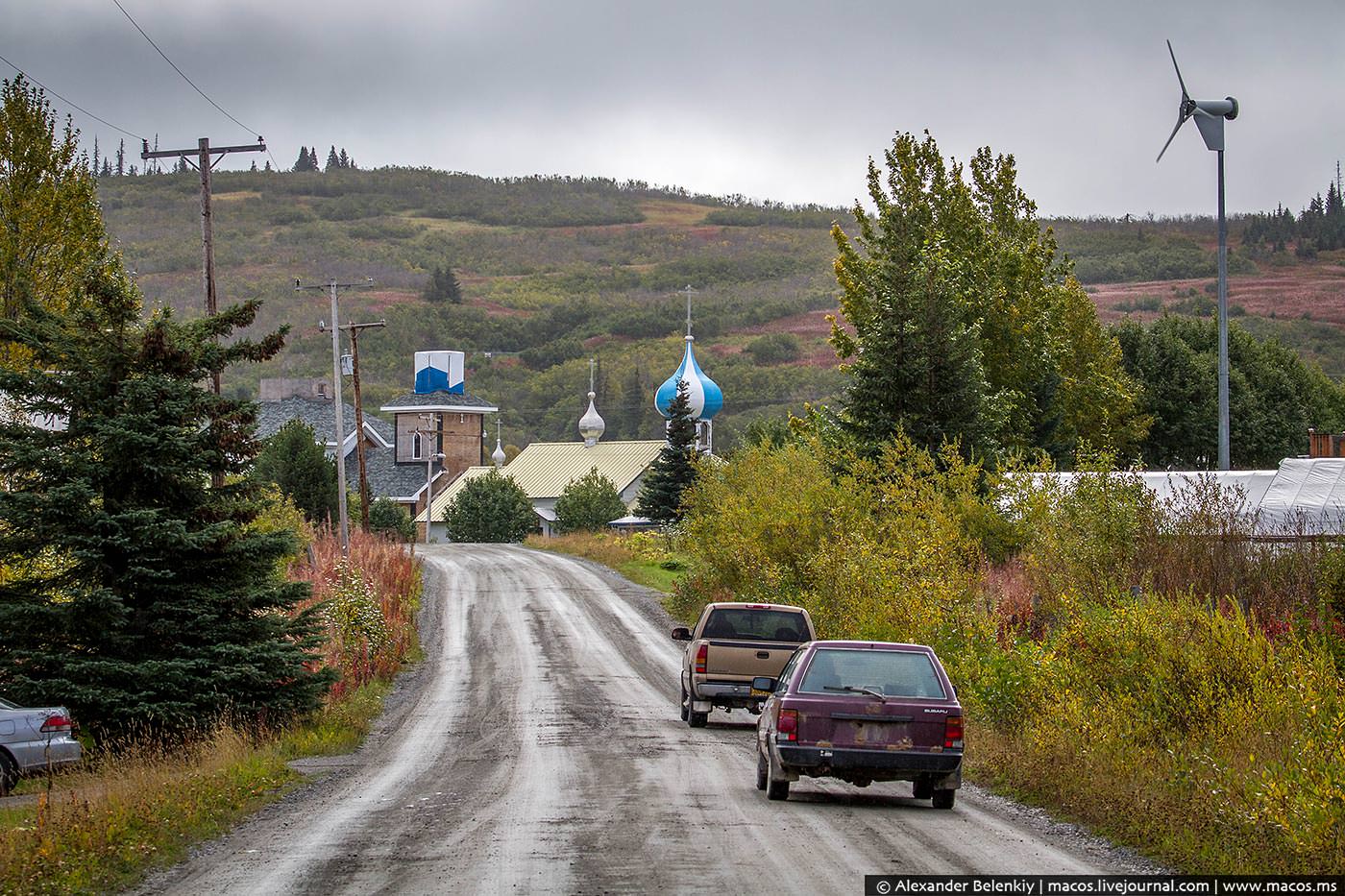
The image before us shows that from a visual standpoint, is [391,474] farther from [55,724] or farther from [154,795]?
[154,795]

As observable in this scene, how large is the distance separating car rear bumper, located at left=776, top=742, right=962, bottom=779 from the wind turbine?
79.9ft

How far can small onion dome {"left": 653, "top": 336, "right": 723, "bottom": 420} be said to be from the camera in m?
83.1

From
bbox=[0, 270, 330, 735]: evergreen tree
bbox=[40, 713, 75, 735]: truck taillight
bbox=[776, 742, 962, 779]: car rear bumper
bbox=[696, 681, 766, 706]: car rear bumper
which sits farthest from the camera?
bbox=[696, 681, 766, 706]: car rear bumper

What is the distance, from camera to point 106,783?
51.3ft

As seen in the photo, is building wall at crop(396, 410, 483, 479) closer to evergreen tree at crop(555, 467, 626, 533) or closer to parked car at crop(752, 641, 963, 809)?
evergreen tree at crop(555, 467, 626, 533)

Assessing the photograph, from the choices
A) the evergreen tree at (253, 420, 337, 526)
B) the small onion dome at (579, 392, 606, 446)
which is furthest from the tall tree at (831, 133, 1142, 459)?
the small onion dome at (579, 392, 606, 446)

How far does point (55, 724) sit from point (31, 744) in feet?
1.18

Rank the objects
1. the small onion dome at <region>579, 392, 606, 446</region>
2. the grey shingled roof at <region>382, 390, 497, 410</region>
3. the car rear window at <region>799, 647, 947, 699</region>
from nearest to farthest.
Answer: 1. the car rear window at <region>799, 647, 947, 699</region>
2. the small onion dome at <region>579, 392, 606, 446</region>
3. the grey shingled roof at <region>382, 390, 497, 410</region>

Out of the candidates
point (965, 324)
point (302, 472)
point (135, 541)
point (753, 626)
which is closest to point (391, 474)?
point (302, 472)

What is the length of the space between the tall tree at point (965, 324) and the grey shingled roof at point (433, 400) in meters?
62.6

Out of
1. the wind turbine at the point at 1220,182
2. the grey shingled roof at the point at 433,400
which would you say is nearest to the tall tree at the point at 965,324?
the wind turbine at the point at 1220,182

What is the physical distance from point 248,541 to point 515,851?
11001 millimetres

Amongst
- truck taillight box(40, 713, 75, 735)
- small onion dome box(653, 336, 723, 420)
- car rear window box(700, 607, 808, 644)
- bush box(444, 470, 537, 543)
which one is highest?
small onion dome box(653, 336, 723, 420)

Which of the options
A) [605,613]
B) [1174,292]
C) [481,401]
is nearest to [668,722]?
[605,613]
